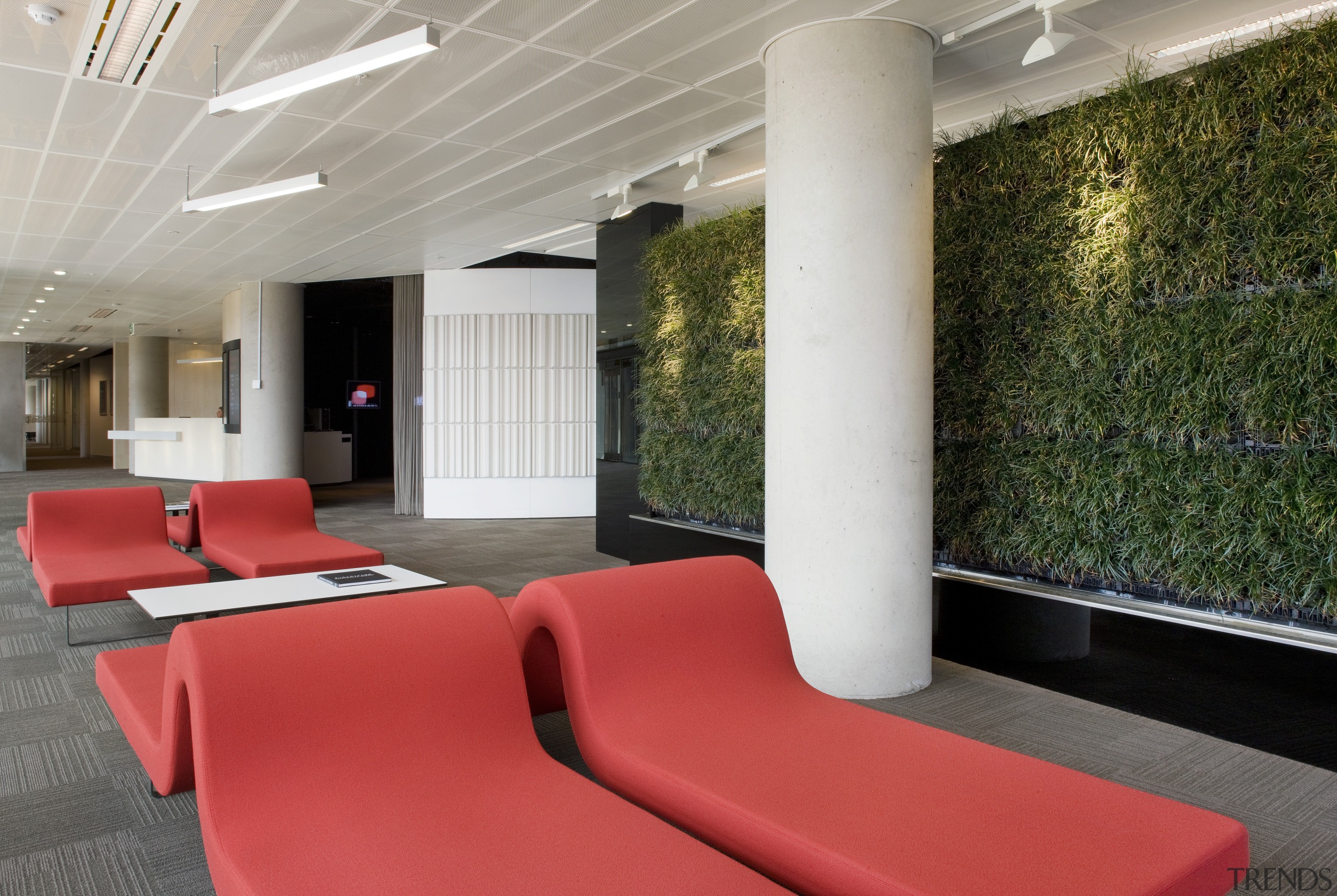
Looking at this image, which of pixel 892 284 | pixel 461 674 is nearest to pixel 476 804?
pixel 461 674

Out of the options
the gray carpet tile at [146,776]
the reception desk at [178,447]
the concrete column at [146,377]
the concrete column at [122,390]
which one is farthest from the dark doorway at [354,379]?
the gray carpet tile at [146,776]

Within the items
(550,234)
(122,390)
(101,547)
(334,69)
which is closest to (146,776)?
(334,69)

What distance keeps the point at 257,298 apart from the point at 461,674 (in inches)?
453

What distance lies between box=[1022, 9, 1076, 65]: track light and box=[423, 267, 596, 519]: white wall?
7.14 meters

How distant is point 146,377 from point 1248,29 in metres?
21.3

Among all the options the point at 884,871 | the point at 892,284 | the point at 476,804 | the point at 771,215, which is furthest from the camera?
the point at 771,215

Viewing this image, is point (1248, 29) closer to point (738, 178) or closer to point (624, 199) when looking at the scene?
point (738, 178)

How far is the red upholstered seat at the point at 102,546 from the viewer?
501 centimetres

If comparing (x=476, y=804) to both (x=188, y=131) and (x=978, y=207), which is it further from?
(x=188, y=131)

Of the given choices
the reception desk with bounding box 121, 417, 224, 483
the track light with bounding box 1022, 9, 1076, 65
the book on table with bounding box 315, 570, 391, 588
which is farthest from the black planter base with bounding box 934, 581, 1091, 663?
the reception desk with bounding box 121, 417, 224, 483

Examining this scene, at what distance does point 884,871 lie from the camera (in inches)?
72.0

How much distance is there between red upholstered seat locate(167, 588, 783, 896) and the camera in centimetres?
184

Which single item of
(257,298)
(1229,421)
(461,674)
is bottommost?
(461,674)

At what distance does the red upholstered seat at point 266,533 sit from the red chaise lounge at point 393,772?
3.26m
